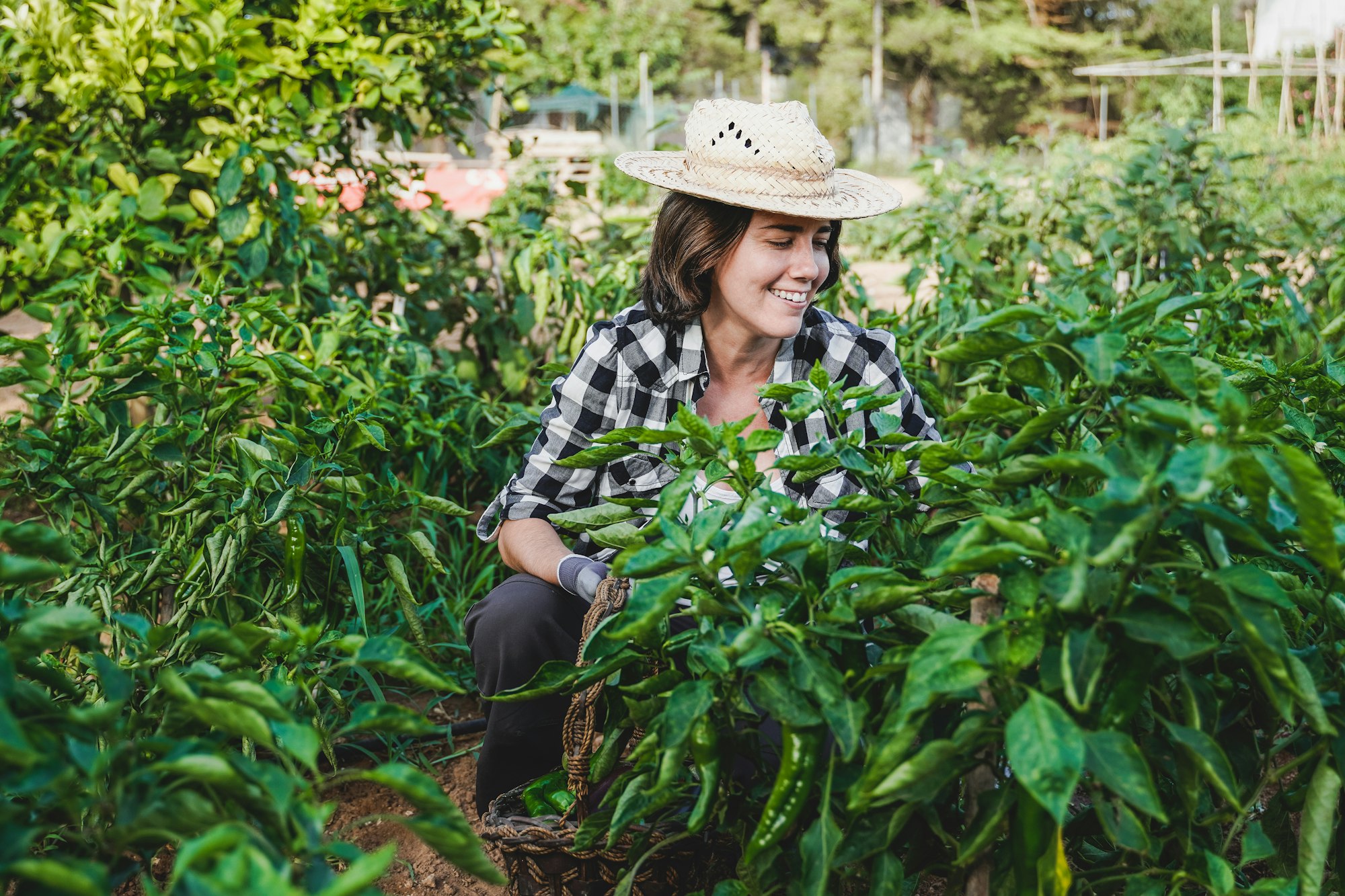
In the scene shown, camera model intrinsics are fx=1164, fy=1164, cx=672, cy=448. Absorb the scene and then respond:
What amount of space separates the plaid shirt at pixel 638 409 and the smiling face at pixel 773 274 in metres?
0.10

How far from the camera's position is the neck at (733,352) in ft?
6.42

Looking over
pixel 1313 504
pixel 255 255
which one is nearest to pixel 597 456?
pixel 1313 504

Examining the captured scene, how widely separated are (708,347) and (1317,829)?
123 cm

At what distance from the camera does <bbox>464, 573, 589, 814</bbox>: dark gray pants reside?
166cm

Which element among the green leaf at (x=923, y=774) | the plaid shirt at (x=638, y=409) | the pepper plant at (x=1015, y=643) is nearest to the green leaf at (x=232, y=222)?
the plaid shirt at (x=638, y=409)

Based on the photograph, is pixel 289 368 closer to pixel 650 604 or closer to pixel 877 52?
pixel 650 604

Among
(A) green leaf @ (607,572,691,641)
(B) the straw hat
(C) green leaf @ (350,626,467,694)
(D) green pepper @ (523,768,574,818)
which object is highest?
(B) the straw hat

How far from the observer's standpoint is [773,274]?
1.84 m

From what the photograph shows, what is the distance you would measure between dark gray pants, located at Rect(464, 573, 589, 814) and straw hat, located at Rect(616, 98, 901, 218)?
67 cm

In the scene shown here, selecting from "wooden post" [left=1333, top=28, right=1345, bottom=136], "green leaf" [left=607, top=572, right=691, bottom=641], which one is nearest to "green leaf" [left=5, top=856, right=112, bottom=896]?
"green leaf" [left=607, top=572, right=691, bottom=641]

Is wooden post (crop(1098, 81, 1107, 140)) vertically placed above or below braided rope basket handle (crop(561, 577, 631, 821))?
above

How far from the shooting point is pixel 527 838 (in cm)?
136

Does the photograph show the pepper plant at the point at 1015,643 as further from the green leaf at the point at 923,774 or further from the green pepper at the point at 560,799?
the green pepper at the point at 560,799

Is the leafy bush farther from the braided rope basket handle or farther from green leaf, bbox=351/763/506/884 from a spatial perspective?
green leaf, bbox=351/763/506/884
